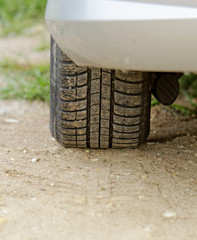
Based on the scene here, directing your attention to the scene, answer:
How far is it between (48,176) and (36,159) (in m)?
0.21

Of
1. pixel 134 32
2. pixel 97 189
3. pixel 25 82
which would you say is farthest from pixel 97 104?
pixel 25 82

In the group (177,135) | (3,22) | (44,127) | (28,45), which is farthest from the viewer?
(3,22)

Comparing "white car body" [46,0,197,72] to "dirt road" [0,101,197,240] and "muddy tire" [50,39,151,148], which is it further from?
"dirt road" [0,101,197,240]

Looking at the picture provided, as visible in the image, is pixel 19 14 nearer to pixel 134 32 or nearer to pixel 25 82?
pixel 25 82

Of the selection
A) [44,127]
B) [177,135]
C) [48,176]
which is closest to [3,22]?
[44,127]

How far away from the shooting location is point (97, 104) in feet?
7.20

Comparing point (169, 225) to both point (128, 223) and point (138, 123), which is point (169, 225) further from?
point (138, 123)

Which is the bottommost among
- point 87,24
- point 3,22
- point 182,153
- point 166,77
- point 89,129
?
point 3,22

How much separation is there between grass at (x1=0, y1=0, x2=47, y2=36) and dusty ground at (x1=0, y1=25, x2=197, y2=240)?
3750 millimetres

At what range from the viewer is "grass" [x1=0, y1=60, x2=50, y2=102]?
3.74 meters

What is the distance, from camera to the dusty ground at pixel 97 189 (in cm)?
160

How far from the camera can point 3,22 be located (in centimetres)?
642

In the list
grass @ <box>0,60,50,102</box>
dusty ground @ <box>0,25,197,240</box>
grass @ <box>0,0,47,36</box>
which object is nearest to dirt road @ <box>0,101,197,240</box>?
dusty ground @ <box>0,25,197,240</box>

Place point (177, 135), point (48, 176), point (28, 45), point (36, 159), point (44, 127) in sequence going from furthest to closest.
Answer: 1. point (28, 45)
2. point (44, 127)
3. point (177, 135)
4. point (36, 159)
5. point (48, 176)
